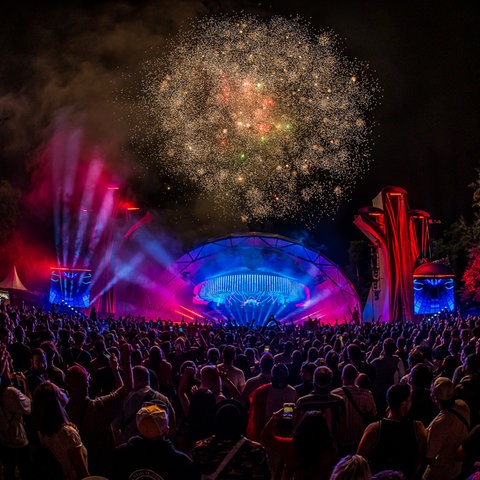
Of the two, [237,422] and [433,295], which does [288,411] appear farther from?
[433,295]

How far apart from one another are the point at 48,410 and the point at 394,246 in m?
27.9

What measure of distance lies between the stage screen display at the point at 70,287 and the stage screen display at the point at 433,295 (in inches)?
656

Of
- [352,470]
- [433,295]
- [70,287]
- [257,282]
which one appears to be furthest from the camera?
[257,282]

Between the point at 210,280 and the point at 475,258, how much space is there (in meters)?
16.9

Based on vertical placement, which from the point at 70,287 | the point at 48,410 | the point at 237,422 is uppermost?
the point at 70,287

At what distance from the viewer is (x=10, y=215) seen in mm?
41156

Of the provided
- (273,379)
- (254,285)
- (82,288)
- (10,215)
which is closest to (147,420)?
(273,379)

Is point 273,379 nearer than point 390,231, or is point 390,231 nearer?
point 273,379

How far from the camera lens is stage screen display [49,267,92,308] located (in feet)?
101

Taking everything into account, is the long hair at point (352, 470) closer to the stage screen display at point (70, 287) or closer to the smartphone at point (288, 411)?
the smartphone at point (288, 411)

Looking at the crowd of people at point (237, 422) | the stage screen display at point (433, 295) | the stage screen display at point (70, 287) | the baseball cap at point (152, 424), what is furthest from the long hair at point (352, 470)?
the stage screen display at point (70, 287)

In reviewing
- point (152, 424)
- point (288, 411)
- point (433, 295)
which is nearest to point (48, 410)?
point (152, 424)

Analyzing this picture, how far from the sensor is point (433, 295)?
3075 centimetres

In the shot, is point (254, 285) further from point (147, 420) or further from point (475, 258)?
point (147, 420)
